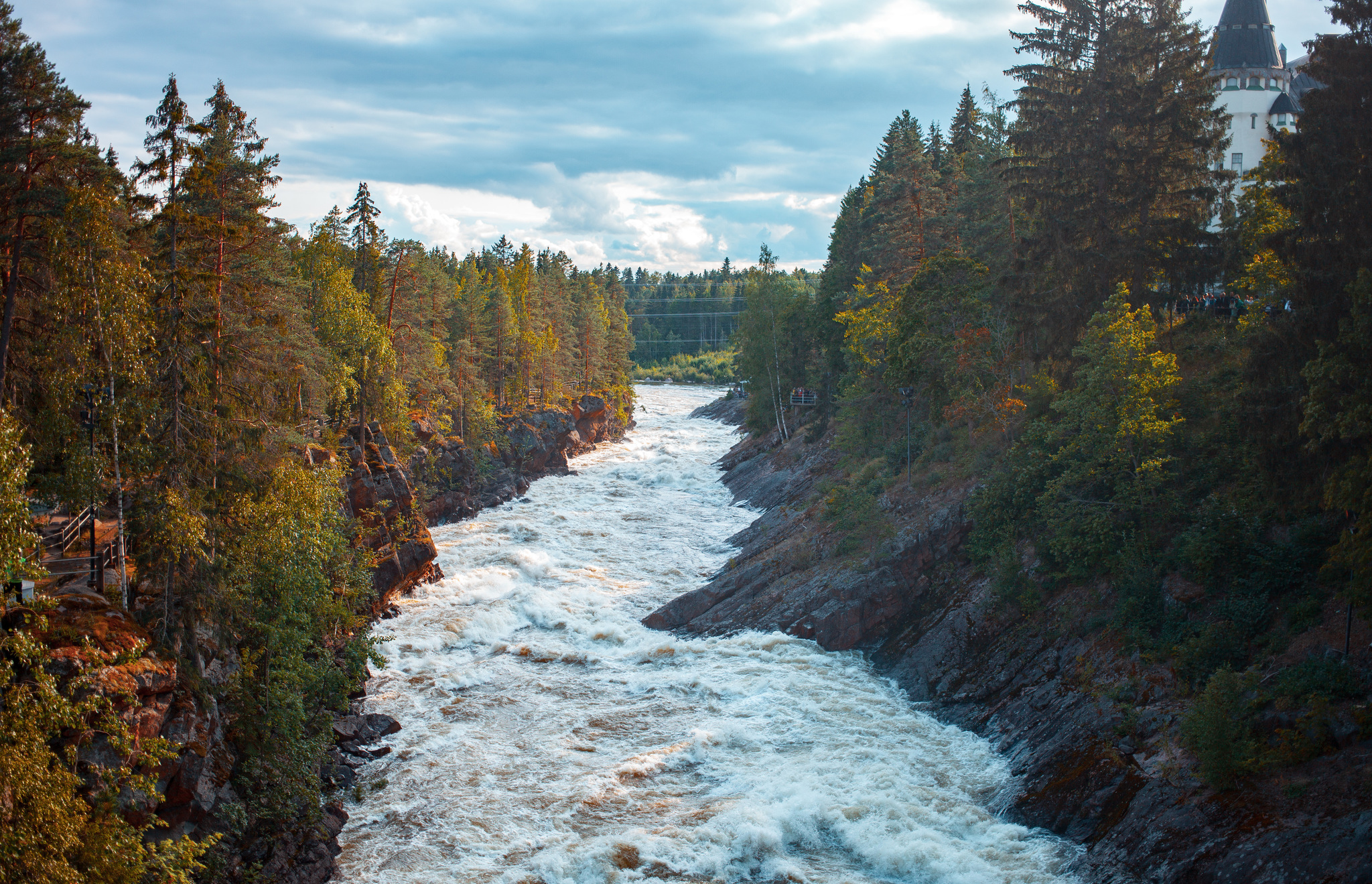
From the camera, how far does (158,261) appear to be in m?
18.0

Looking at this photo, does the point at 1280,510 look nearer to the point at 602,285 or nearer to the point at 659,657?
the point at 659,657

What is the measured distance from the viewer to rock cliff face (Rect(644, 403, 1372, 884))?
551 inches

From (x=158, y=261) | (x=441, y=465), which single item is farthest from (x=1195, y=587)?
(x=441, y=465)

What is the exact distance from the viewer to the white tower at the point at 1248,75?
5688 cm

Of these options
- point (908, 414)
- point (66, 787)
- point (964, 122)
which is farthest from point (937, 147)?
point (66, 787)

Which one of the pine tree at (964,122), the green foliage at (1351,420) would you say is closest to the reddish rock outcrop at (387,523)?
the green foliage at (1351,420)

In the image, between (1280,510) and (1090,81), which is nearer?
(1280,510)

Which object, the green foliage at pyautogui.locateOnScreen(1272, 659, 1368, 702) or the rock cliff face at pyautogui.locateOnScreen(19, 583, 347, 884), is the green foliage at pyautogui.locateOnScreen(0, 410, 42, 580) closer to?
the rock cliff face at pyautogui.locateOnScreen(19, 583, 347, 884)

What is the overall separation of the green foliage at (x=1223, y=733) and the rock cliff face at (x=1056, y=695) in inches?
15.2

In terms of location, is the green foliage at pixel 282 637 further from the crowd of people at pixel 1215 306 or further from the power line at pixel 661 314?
the power line at pixel 661 314

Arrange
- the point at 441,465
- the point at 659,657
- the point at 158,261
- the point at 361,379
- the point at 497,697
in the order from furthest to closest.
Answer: the point at 441,465, the point at 361,379, the point at 659,657, the point at 497,697, the point at 158,261

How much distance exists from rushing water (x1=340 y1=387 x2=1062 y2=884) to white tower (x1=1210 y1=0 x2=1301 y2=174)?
52.1 meters

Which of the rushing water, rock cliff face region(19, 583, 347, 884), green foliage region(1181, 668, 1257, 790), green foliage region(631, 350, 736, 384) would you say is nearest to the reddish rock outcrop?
the rushing water

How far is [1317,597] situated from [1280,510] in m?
2.49
